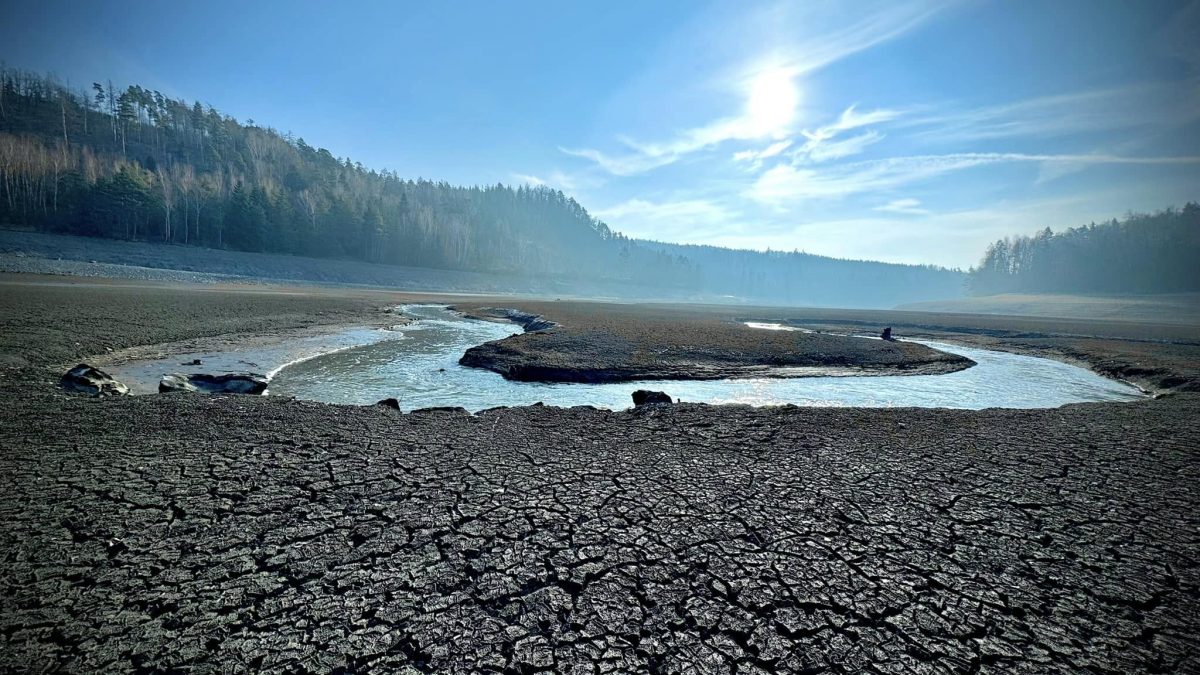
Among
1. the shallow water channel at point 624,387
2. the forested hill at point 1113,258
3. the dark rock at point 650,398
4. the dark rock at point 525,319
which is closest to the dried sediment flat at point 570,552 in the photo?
the dark rock at point 650,398

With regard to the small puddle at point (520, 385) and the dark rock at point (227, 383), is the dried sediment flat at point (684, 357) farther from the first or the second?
the dark rock at point (227, 383)

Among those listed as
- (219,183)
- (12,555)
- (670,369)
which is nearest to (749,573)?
(12,555)

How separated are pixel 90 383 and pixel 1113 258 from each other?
15069cm

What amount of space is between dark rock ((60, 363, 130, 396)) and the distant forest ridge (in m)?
64.8

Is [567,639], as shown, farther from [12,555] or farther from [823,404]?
[823,404]

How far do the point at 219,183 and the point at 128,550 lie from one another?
101436mm

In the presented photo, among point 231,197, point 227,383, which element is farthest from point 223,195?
point 227,383

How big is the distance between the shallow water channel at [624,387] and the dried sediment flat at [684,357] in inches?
32.0

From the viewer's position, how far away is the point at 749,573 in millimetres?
3844

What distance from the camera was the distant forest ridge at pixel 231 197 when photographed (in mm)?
55906

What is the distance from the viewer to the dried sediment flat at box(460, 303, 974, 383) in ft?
51.5

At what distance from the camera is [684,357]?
18.8 m

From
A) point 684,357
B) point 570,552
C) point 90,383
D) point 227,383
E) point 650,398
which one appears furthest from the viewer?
point 684,357

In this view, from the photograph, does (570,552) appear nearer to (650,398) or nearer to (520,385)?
(650,398)
